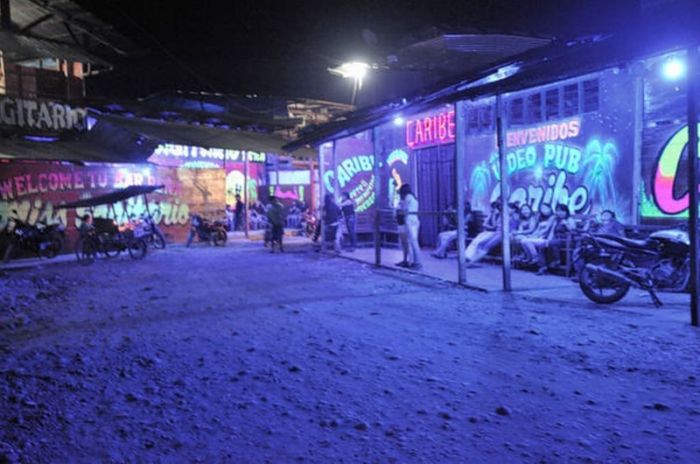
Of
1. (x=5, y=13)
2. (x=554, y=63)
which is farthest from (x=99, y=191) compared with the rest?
(x=554, y=63)

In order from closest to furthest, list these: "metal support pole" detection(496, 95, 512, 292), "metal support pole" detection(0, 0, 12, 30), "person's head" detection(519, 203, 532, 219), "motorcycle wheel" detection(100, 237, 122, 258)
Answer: "metal support pole" detection(496, 95, 512, 292), "person's head" detection(519, 203, 532, 219), "metal support pole" detection(0, 0, 12, 30), "motorcycle wheel" detection(100, 237, 122, 258)

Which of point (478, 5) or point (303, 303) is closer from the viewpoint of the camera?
point (303, 303)

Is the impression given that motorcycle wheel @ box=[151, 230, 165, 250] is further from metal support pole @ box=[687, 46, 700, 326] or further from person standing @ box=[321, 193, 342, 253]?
metal support pole @ box=[687, 46, 700, 326]

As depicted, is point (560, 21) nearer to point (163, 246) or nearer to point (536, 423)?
point (536, 423)

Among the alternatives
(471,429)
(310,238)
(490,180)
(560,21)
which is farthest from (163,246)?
(471,429)

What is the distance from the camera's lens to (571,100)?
12.0 m

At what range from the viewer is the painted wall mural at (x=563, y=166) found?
10.9m

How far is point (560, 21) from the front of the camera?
1359 cm

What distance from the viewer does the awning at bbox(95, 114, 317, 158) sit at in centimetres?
2223

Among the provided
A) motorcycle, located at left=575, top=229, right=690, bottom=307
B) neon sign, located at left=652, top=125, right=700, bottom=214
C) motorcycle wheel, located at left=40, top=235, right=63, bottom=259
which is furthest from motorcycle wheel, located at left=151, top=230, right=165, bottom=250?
neon sign, located at left=652, top=125, right=700, bottom=214

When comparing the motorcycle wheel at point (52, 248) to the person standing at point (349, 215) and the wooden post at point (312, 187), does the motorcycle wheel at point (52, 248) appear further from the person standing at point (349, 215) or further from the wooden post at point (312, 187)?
the wooden post at point (312, 187)

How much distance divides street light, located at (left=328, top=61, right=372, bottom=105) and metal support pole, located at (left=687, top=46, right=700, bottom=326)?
9.79 metres

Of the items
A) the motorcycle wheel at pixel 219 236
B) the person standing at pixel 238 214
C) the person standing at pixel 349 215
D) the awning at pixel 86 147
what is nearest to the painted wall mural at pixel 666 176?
the person standing at pixel 349 215

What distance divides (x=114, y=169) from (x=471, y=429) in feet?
64.8
